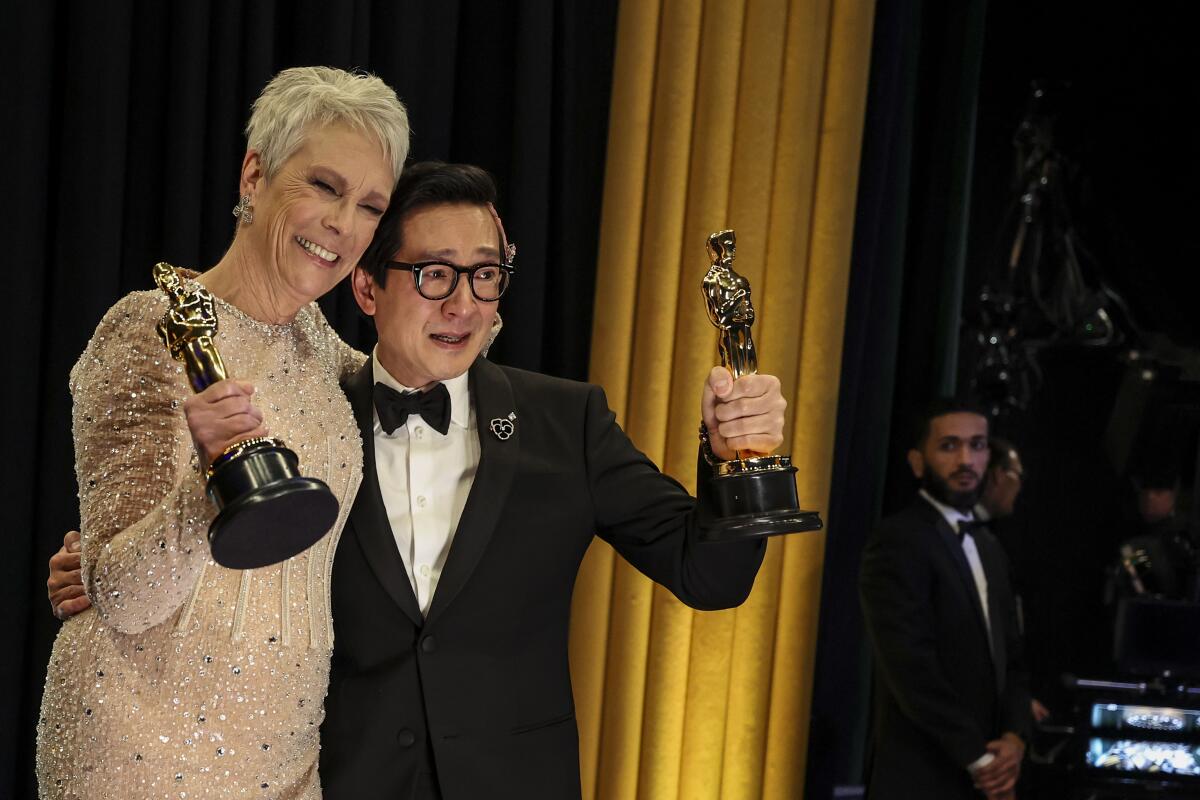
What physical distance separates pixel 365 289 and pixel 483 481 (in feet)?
1.37

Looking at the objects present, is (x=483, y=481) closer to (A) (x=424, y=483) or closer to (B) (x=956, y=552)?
(A) (x=424, y=483)

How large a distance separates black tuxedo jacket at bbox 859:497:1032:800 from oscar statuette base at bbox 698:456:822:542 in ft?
7.24

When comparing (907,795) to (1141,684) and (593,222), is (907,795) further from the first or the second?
(593,222)

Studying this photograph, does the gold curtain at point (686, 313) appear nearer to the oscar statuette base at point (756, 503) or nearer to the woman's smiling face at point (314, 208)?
the woman's smiling face at point (314, 208)

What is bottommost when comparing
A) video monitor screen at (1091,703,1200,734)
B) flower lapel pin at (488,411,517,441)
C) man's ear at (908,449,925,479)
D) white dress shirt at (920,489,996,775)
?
video monitor screen at (1091,703,1200,734)

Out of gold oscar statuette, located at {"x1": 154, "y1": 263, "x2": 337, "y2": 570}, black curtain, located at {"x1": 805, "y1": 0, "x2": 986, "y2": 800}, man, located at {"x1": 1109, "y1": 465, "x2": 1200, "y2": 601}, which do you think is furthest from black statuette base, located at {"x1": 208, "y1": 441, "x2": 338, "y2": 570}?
man, located at {"x1": 1109, "y1": 465, "x2": 1200, "y2": 601}

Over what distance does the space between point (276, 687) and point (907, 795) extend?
2.54m

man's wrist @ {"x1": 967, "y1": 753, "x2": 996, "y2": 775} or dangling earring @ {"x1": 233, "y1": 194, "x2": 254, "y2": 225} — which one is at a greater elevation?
dangling earring @ {"x1": 233, "y1": 194, "x2": 254, "y2": 225}

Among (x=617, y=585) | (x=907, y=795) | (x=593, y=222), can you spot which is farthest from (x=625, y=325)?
(x=907, y=795)

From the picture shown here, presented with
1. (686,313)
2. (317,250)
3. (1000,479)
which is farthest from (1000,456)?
(317,250)

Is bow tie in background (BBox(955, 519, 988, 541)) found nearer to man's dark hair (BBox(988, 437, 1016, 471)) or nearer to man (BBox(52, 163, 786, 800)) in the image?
man's dark hair (BBox(988, 437, 1016, 471))

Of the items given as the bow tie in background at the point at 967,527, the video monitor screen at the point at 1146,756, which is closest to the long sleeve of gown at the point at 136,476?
the bow tie in background at the point at 967,527

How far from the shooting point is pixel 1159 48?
4.83m

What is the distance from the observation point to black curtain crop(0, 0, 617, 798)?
286cm
